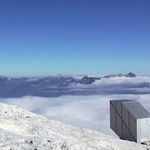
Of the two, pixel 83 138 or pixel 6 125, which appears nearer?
pixel 6 125

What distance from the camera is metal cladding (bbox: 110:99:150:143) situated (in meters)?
18.5

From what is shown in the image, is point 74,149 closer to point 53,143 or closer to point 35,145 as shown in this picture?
point 53,143

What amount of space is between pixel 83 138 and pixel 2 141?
5.49 m

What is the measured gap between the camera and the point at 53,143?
447 inches

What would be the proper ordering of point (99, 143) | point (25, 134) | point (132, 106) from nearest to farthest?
point (25, 134) → point (99, 143) → point (132, 106)

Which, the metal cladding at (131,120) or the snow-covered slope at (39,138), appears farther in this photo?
the metal cladding at (131,120)

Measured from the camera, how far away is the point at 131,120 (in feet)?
61.6

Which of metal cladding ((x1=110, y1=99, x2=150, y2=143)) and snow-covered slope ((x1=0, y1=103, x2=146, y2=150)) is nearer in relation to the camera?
snow-covered slope ((x1=0, y1=103, x2=146, y2=150))

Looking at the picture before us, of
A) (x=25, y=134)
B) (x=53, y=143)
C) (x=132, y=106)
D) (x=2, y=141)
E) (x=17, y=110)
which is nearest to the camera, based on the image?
(x=2, y=141)

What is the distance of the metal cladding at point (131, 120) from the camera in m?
18.5

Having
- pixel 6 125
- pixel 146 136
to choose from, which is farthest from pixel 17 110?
pixel 146 136

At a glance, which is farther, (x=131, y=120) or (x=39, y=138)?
(x=131, y=120)

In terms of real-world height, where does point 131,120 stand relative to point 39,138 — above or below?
below

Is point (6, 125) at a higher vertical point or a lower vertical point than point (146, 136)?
higher
